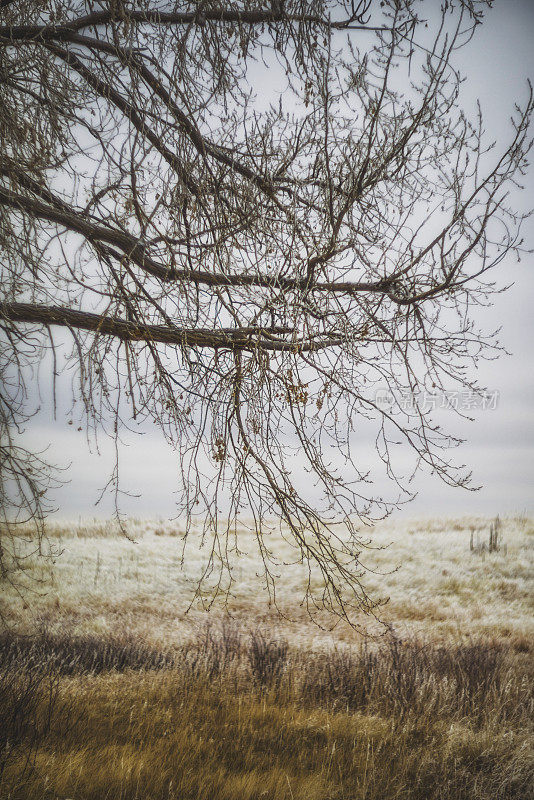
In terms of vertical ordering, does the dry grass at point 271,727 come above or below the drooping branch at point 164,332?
below

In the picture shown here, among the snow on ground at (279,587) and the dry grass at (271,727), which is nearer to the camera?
the dry grass at (271,727)

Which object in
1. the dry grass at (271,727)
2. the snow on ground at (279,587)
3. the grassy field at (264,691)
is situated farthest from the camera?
the snow on ground at (279,587)

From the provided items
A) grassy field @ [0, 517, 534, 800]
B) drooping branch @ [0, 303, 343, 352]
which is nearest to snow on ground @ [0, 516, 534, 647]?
grassy field @ [0, 517, 534, 800]

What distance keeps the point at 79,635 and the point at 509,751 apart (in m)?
5.09

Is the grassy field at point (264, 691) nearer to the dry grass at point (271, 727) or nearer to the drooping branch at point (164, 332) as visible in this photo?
the dry grass at point (271, 727)

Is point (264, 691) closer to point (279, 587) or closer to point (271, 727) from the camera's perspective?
point (271, 727)

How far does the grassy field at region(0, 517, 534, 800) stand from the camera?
9.34 feet

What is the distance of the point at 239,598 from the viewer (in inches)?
302

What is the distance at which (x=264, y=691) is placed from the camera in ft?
14.5

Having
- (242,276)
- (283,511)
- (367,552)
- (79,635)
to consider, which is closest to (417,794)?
(283,511)

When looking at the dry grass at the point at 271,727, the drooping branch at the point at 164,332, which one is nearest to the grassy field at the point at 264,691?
the dry grass at the point at 271,727

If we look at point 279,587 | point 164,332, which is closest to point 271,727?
point 164,332

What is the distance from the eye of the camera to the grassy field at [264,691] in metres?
2.85

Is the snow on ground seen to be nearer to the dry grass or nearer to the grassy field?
the grassy field
